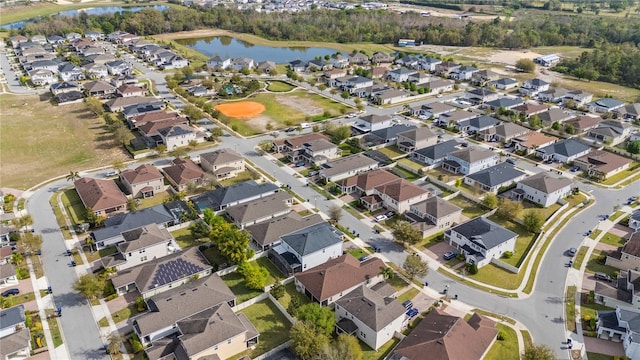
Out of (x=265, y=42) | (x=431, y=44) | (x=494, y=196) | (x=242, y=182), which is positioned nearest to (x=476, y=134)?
(x=494, y=196)

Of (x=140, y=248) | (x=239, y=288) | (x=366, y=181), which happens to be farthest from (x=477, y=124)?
(x=140, y=248)

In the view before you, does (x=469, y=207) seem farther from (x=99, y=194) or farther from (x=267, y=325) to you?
(x=99, y=194)

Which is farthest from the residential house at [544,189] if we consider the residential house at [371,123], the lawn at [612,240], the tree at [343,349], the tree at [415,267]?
the tree at [343,349]

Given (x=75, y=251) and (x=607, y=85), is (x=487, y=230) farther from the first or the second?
(x=607, y=85)

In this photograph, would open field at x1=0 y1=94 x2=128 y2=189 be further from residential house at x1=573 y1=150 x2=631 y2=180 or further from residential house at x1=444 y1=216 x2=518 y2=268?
residential house at x1=573 y1=150 x2=631 y2=180

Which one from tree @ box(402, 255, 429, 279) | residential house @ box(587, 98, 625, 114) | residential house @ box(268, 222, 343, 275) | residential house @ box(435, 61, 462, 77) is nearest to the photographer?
tree @ box(402, 255, 429, 279)

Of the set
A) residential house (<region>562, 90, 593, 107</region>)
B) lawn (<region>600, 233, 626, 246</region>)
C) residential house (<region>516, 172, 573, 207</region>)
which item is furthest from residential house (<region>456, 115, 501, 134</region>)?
lawn (<region>600, 233, 626, 246</region>)
